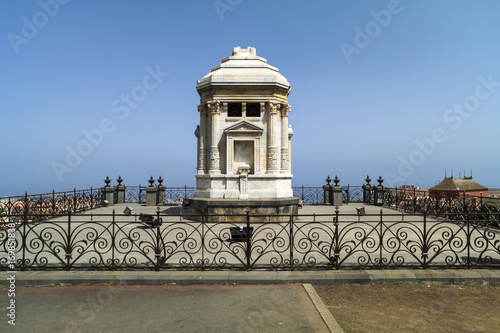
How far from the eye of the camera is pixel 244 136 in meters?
14.8

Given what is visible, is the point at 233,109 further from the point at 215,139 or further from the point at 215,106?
the point at 215,139

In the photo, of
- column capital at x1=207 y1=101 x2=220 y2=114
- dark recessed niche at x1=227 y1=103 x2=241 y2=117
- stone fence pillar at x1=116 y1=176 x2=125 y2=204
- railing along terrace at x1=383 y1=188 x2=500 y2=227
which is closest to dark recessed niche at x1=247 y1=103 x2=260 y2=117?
dark recessed niche at x1=227 y1=103 x2=241 y2=117

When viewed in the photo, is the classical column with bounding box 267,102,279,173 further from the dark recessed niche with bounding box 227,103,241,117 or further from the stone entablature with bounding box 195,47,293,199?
the dark recessed niche with bounding box 227,103,241,117

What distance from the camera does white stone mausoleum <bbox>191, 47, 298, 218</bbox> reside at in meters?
14.5

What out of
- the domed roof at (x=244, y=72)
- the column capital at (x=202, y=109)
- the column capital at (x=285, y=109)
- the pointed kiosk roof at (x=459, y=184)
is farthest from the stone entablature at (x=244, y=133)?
the pointed kiosk roof at (x=459, y=184)

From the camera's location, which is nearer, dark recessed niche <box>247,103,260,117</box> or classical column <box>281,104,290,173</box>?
dark recessed niche <box>247,103,260,117</box>

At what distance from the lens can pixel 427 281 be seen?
252 inches

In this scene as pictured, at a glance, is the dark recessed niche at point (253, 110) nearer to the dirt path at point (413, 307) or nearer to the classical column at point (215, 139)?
the classical column at point (215, 139)

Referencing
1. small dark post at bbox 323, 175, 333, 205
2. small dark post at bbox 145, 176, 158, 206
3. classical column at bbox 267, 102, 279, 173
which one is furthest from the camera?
small dark post at bbox 323, 175, 333, 205

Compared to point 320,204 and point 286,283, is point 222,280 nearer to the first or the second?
A: point 286,283

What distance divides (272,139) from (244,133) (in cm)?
139

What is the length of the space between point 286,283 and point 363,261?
1.94 meters

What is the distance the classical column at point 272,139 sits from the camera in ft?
48.4

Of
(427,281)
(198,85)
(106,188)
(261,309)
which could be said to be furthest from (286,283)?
(106,188)
